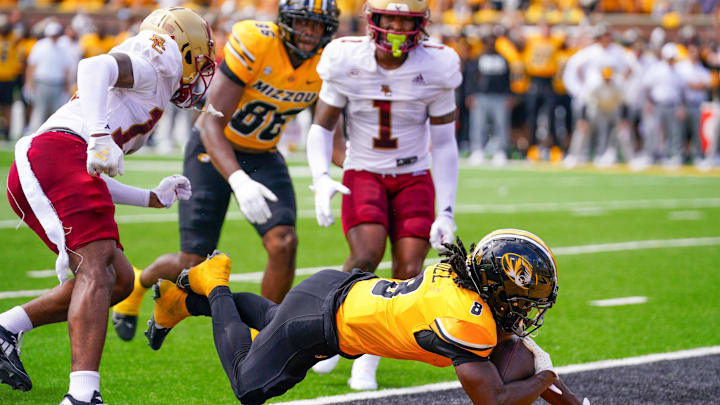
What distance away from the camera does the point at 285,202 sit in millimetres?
5094

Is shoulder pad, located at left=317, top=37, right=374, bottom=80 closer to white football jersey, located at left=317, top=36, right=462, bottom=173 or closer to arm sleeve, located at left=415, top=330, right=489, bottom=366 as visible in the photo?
white football jersey, located at left=317, top=36, right=462, bottom=173

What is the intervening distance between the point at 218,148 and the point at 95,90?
140 cm

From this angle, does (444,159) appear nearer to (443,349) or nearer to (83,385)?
(443,349)

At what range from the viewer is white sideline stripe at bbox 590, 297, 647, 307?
619cm

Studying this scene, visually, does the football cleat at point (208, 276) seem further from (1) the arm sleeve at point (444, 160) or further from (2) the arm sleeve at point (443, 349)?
(1) the arm sleeve at point (444, 160)

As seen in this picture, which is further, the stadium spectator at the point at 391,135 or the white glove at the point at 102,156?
the stadium spectator at the point at 391,135

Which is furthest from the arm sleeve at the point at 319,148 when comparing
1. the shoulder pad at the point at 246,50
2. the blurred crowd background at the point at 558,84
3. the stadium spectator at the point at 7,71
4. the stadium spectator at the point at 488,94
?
the stadium spectator at the point at 7,71

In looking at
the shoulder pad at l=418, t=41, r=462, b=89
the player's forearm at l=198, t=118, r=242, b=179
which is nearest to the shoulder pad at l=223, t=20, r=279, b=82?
the player's forearm at l=198, t=118, r=242, b=179

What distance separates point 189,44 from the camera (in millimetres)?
3969

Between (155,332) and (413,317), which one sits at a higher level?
(413,317)

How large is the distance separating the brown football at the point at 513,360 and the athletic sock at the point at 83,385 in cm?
140

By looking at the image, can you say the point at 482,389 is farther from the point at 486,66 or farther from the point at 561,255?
the point at 486,66

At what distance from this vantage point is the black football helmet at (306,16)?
16.2ft

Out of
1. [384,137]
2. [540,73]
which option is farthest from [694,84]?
[384,137]
